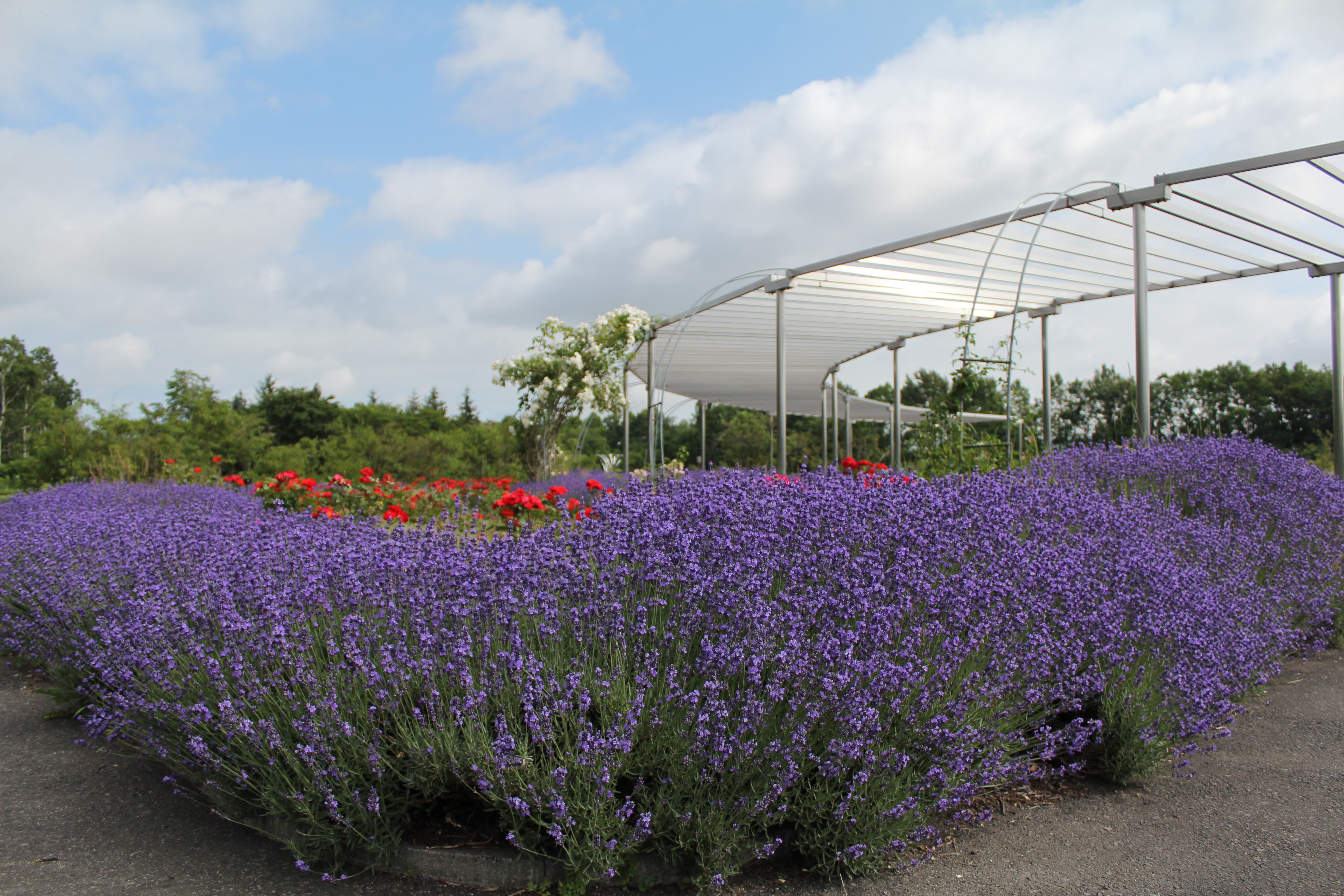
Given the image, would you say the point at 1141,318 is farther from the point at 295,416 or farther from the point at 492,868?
the point at 295,416

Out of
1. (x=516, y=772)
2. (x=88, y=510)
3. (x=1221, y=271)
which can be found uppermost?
(x=1221, y=271)

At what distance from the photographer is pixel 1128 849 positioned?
2.45 meters

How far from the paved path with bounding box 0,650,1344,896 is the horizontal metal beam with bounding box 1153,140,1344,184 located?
4.23m

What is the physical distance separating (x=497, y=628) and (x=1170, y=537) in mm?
3405

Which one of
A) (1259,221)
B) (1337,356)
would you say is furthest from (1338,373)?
(1259,221)

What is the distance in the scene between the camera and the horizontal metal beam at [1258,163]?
18.8 feet

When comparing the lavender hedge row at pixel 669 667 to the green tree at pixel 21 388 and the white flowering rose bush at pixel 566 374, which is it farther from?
the green tree at pixel 21 388

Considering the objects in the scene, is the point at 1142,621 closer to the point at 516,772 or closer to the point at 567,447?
the point at 516,772

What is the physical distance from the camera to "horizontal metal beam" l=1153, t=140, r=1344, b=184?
573 centimetres

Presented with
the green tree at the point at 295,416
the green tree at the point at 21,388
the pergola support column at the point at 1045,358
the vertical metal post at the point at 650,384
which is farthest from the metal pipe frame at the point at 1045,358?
the green tree at the point at 21,388

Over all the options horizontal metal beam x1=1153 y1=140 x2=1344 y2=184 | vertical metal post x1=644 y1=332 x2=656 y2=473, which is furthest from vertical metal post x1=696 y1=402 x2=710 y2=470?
horizontal metal beam x1=1153 y1=140 x2=1344 y2=184

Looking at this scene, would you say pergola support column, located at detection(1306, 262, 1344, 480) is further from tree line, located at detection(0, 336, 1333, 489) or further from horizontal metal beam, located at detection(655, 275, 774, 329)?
horizontal metal beam, located at detection(655, 275, 774, 329)

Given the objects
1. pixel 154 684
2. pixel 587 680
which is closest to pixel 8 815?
pixel 154 684

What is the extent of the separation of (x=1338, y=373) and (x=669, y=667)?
10.1 m
